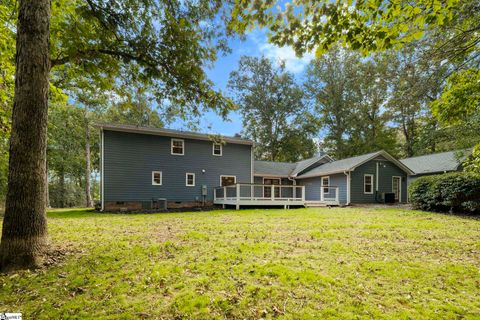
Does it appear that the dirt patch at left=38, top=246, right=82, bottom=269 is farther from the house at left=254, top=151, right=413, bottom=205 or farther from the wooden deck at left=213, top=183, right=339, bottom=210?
the house at left=254, top=151, right=413, bottom=205

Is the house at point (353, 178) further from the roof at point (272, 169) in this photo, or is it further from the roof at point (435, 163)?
the roof at point (435, 163)

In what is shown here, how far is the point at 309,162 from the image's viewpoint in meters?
22.0

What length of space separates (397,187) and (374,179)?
244 centimetres

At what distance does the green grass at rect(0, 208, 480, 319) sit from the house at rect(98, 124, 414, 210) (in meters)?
9.40

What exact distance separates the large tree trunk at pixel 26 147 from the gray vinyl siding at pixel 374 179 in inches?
698

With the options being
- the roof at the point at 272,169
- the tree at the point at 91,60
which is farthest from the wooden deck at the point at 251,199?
the tree at the point at 91,60

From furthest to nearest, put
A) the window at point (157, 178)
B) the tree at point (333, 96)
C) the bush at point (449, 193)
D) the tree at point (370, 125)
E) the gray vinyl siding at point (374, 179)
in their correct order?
the tree at point (333, 96), the tree at point (370, 125), the gray vinyl siding at point (374, 179), the window at point (157, 178), the bush at point (449, 193)

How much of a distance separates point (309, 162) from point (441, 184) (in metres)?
10.7

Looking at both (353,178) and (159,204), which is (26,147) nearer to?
(159,204)

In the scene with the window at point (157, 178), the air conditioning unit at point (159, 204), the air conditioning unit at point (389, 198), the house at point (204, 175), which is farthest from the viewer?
the air conditioning unit at point (389, 198)

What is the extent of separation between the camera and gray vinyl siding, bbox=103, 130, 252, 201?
575 inches

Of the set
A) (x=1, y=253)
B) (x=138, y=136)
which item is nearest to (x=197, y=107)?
(x=1, y=253)

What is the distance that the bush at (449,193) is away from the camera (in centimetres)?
1082

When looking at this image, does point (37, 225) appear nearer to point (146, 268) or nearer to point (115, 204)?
point (146, 268)
